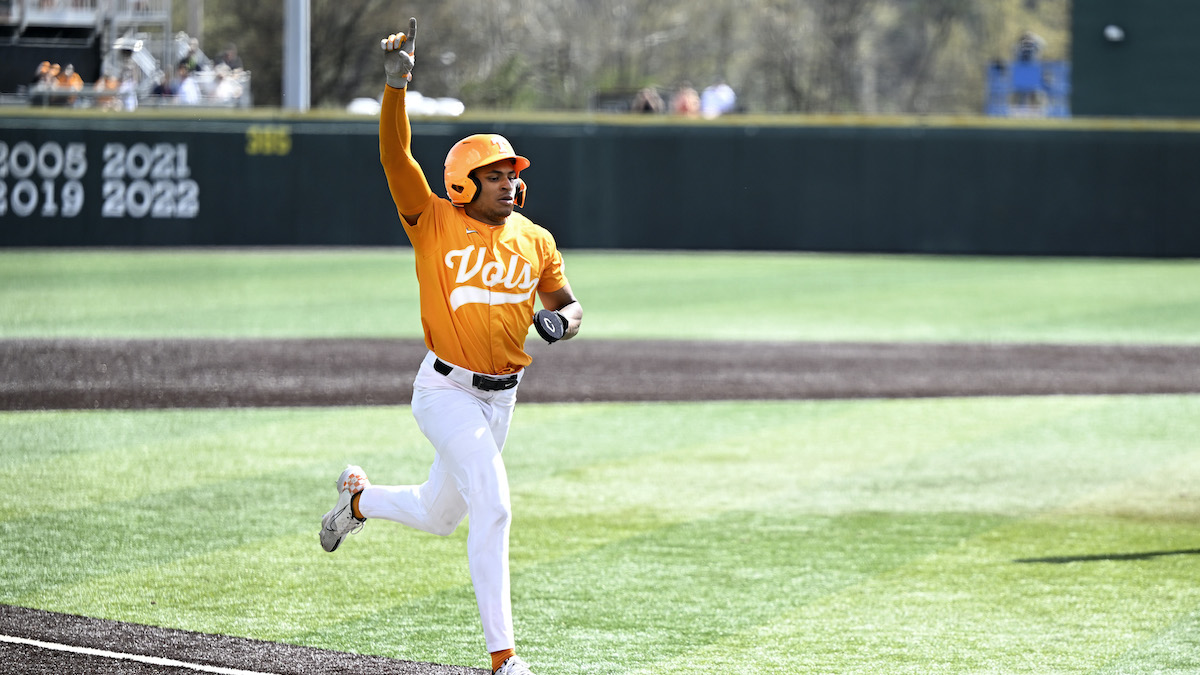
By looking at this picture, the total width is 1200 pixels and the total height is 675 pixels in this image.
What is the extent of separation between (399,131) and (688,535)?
3140 millimetres

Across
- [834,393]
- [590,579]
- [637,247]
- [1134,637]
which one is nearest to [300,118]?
[637,247]

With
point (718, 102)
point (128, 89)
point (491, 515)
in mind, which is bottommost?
point (491, 515)

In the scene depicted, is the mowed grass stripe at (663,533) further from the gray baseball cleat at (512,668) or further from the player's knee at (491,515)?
the player's knee at (491,515)

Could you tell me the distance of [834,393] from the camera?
1245 centimetres

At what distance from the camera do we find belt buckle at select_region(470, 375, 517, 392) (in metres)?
5.19

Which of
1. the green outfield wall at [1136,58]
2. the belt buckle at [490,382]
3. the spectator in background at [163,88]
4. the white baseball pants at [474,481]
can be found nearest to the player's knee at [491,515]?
the white baseball pants at [474,481]

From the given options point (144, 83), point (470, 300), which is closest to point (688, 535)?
point (470, 300)

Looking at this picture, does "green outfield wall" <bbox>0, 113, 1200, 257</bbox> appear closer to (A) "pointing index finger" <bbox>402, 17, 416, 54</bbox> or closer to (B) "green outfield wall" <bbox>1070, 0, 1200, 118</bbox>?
(B) "green outfield wall" <bbox>1070, 0, 1200, 118</bbox>

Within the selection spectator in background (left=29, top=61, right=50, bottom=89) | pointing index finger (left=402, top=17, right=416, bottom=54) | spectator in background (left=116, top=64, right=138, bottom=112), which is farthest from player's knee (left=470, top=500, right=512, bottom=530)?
spectator in background (left=29, top=61, right=50, bottom=89)

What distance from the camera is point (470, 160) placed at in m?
5.22

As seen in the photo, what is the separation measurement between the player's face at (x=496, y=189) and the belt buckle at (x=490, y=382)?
0.59 metres

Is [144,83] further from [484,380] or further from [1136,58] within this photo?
[484,380]

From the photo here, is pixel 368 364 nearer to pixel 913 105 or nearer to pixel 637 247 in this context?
pixel 637 247

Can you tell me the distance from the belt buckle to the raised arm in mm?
655
